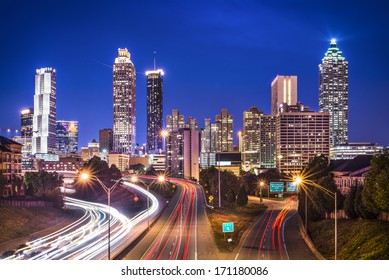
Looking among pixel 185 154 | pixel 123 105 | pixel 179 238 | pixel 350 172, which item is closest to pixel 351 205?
pixel 179 238

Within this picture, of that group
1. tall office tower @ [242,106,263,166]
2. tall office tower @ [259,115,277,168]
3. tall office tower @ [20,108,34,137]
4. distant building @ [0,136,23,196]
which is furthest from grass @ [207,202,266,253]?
tall office tower @ [259,115,277,168]

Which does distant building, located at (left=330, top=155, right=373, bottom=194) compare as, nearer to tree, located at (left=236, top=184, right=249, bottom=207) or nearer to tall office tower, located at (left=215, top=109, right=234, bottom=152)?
tree, located at (left=236, top=184, right=249, bottom=207)

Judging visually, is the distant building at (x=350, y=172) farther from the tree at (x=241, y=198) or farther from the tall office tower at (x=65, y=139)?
the tall office tower at (x=65, y=139)

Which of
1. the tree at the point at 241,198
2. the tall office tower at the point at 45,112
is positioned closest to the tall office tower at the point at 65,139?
the tall office tower at the point at 45,112

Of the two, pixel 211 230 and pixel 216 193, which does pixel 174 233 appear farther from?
pixel 216 193

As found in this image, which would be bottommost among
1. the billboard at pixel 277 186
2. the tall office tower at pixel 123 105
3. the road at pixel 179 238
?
the road at pixel 179 238

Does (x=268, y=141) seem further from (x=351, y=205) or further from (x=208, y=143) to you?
(x=351, y=205)
